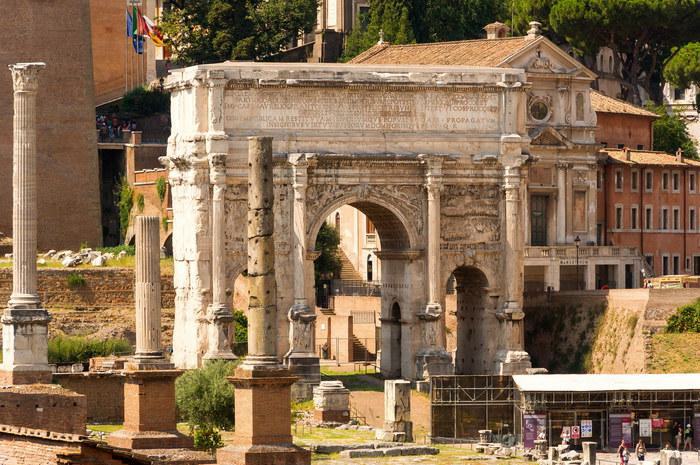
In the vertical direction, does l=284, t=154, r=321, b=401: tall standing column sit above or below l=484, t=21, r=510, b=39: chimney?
below

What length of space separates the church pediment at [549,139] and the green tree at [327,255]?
844 cm

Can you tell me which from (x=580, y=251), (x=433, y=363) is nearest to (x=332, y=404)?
(x=433, y=363)

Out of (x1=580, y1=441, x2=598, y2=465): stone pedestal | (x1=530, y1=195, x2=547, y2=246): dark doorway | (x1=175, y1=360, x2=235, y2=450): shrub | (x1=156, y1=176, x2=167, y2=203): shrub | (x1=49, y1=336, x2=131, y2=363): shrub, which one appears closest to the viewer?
(x1=580, y1=441, x2=598, y2=465): stone pedestal

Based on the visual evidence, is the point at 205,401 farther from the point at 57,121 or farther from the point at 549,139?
the point at 57,121

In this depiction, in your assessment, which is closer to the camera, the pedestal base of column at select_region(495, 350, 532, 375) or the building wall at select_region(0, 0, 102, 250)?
the pedestal base of column at select_region(495, 350, 532, 375)

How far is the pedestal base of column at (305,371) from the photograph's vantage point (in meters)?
73.1

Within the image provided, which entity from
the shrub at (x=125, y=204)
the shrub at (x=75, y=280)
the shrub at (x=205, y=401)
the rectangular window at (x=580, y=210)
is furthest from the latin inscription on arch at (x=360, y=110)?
the shrub at (x=125, y=204)

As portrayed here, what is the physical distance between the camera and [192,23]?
358 ft

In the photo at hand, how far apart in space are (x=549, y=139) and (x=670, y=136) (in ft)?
56.1

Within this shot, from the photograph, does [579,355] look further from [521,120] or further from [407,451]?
[407,451]

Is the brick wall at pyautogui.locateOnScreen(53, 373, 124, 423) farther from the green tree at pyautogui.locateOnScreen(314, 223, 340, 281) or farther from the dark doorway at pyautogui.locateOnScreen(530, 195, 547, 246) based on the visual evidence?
the green tree at pyautogui.locateOnScreen(314, 223, 340, 281)

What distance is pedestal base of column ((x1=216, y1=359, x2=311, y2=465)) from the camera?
149 ft

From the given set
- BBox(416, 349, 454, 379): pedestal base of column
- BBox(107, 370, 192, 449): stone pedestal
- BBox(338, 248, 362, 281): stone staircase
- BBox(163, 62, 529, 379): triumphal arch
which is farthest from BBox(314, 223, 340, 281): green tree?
BBox(107, 370, 192, 449): stone pedestal

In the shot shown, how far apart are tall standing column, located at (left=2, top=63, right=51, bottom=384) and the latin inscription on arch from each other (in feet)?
41.2
